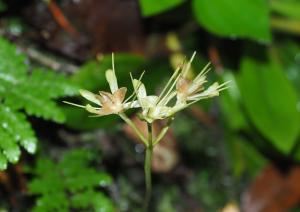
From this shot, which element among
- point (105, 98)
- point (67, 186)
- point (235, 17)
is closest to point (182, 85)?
point (105, 98)

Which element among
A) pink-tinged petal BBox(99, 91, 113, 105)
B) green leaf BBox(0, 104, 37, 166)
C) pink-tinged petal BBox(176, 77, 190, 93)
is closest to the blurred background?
green leaf BBox(0, 104, 37, 166)

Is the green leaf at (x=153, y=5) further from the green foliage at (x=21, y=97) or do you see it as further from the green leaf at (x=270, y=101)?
the green leaf at (x=270, y=101)

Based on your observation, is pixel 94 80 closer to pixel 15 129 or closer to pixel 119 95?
pixel 15 129

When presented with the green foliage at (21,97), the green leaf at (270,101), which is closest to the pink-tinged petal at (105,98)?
the green foliage at (21,97)

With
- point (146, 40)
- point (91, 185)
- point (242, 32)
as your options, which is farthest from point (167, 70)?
point (91, 185)

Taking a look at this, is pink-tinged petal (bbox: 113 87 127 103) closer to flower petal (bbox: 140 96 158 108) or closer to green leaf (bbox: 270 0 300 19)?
flower petal (bbox: 140 96 158 108)

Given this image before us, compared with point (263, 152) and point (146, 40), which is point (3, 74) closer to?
point (146, 40)
